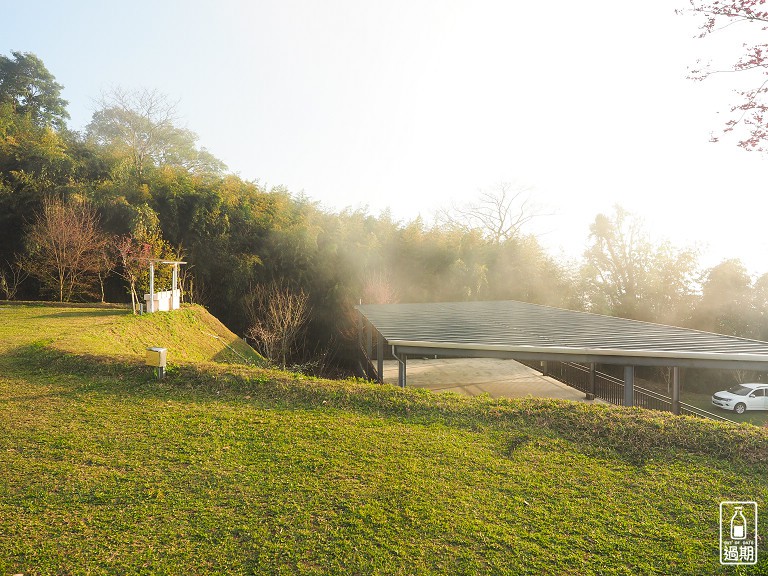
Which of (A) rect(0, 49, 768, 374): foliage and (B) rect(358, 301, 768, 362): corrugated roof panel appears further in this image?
(A) rect(0, 49, 768, 374): foliage

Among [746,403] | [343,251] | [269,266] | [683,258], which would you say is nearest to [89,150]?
[269,266]

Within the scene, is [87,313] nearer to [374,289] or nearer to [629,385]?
[374,289]

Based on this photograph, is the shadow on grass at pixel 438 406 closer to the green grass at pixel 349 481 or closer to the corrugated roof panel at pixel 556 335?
the green grass at pixel 349 481

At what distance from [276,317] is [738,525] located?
31.1 feet

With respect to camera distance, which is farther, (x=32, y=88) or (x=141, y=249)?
(x=32, y=88)

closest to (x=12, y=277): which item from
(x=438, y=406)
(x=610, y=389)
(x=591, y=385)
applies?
(x=438, y=406)

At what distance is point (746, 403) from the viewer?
11.5 meters

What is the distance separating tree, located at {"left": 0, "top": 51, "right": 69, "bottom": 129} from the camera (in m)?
19.9

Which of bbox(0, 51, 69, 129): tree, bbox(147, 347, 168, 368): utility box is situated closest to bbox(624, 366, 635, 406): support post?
bbox(147, 347, 168, 368): utility box

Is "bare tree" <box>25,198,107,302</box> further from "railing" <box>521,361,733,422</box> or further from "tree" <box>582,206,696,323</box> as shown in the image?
"tree" <box>582,206,696,323</box>

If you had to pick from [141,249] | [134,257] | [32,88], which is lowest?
[134,257]

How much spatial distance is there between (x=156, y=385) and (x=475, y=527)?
422 cm

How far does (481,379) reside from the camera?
9555 mm

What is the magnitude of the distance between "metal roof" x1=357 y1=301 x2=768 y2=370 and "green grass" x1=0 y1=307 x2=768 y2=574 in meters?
1.04
